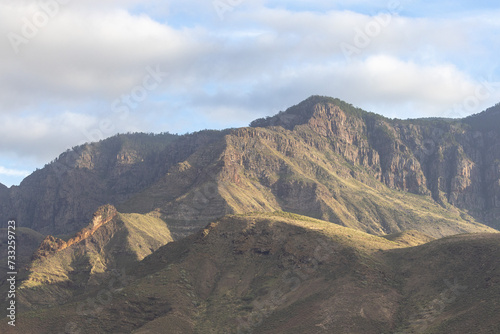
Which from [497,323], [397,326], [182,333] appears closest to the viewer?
[497,323]

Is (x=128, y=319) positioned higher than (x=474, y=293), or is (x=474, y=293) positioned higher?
(x=128, y=319)

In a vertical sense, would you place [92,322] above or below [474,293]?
above

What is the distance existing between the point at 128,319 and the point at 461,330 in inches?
3746

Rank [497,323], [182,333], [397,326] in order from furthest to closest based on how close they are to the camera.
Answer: [182,333]
[397,326]
[497,323]

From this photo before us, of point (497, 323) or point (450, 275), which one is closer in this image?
point (497, 323)

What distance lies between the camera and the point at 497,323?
155 meters

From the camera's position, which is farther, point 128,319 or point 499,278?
point 128,319

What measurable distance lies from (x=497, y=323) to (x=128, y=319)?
339 feet

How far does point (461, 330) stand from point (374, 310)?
1218 inches

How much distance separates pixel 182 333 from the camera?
190375mm

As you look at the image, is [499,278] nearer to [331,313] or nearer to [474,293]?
[474,293]

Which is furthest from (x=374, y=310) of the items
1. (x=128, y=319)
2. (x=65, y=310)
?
(x=65, y=310)

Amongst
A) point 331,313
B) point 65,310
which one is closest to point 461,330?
point 331,313

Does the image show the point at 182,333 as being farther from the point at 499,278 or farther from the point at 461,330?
the point at 499,278
